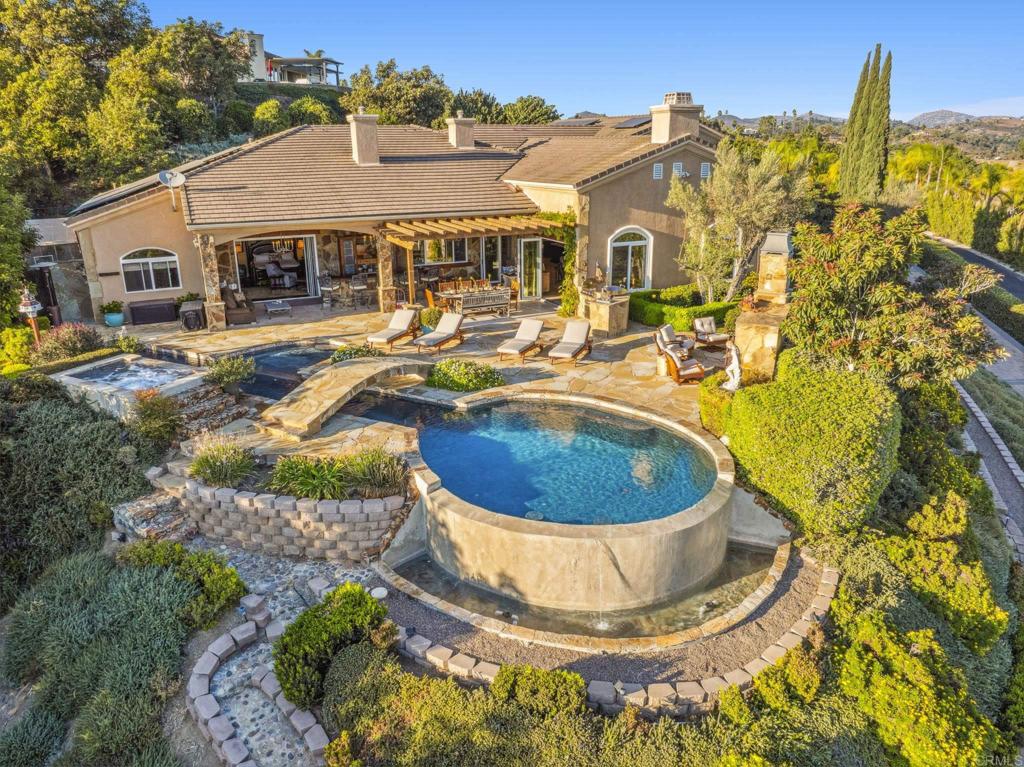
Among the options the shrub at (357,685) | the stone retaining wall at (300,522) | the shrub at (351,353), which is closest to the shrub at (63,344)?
the shrub at (351,353)

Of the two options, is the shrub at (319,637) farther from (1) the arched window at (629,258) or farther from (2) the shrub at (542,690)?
(1) the arched window at (629,258)

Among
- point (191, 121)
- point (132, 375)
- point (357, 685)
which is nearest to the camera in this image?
point (357, 685)

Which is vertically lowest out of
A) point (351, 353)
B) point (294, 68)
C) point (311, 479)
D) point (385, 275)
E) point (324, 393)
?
point (311, 479)

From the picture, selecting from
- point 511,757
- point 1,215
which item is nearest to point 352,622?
point 511,757

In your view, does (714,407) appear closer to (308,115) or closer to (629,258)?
(629,258)

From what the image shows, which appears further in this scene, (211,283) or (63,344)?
(211,283)

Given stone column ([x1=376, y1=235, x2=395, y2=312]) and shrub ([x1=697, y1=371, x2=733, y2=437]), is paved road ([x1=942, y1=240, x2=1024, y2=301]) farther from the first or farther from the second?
stone column ([x1=376, y1=235, x2=395, y2=312])

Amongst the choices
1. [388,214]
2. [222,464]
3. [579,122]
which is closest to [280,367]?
[222,464]

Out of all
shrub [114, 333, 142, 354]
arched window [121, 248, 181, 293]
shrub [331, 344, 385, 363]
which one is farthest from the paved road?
shrub [114, 333, 142, 354]
